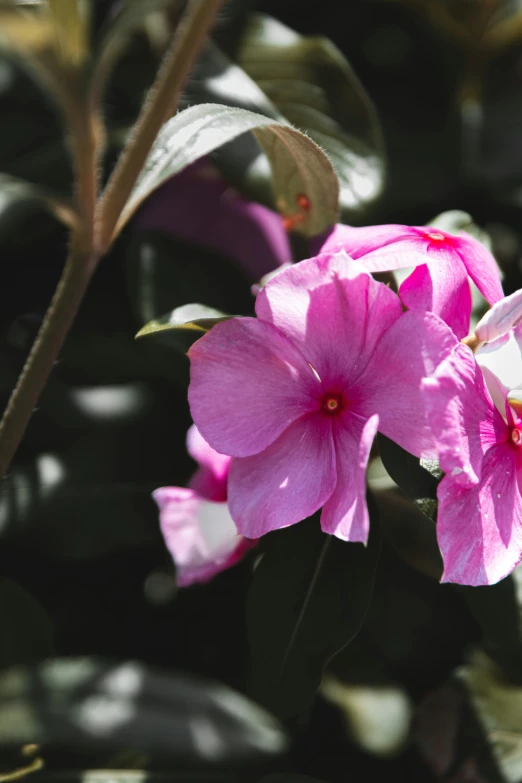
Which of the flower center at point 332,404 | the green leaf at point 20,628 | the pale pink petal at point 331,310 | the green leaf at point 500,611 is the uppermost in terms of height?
the pale pink petal at point 331,310

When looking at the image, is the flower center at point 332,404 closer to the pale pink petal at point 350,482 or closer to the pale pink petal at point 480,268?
the pale pink petal at point 350,482

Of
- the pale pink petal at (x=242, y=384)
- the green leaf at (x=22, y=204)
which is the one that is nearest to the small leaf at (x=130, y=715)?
the pale pink petal at (x=242, y=384)

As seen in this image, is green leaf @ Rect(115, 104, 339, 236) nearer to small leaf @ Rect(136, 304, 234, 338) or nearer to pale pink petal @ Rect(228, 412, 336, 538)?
small leaf @ Rect(136, 304, 234, 338)

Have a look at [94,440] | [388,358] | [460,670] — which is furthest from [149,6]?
[460,670]


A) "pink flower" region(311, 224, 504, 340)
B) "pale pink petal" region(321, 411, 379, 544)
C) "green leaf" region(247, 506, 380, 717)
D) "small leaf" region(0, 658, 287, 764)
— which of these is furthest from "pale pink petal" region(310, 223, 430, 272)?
"small leaf" region(0, 658, 287, 764)

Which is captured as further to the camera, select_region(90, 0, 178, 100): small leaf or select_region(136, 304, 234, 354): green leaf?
select_region(136, 304, 234, 354): green leaf
